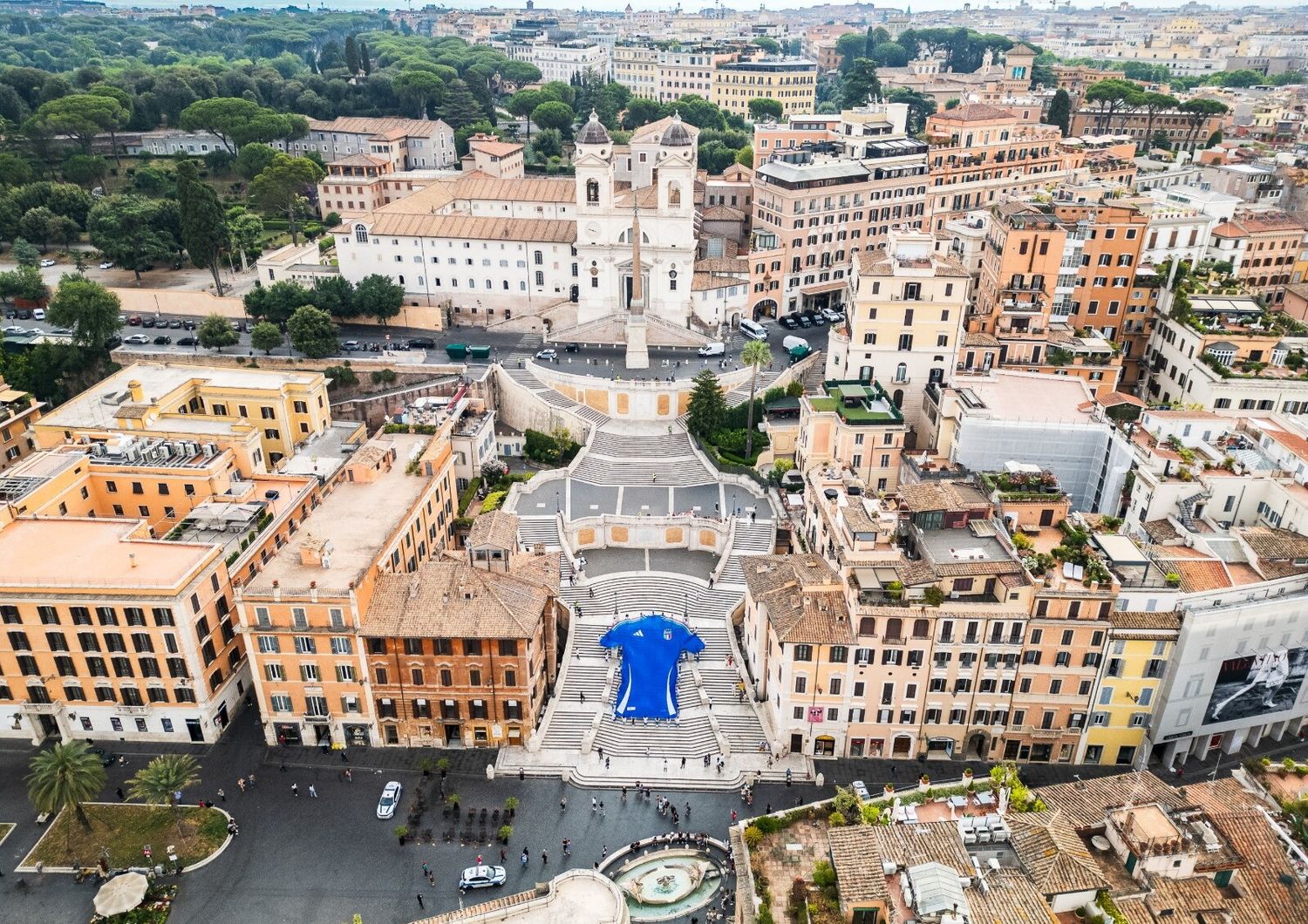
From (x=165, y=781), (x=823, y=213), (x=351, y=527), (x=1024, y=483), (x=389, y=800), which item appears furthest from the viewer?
(x=823, y=213)

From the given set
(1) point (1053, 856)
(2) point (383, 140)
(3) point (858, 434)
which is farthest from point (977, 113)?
(1) point (1053, 856)

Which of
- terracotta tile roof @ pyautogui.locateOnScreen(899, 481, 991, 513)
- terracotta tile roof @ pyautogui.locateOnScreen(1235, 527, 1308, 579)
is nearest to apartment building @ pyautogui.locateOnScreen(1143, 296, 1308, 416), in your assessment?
terracotta tile roof @ pyautogui.locateOnScreen(1235, 527, 1308, 579)

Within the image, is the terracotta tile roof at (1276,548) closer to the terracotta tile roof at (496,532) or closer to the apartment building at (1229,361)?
the apartment building at (1229,361)

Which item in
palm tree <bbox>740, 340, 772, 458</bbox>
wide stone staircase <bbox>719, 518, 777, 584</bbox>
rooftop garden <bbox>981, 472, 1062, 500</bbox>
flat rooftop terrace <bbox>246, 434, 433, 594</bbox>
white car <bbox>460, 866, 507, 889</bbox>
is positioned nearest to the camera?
white car <bbox>460, 866, 507, 889</bbox>

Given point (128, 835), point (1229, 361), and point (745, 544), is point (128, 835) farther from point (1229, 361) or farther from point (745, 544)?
point (1229, 361)

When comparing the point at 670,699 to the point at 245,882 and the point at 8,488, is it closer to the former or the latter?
the point at 245,882

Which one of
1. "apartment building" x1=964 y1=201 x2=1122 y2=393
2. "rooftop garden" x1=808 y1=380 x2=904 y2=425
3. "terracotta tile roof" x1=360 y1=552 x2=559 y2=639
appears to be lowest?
"terracotta tile roof" x1=360 y1=552 x2=559 y2=639

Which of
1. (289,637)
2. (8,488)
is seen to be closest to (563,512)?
(289,637)

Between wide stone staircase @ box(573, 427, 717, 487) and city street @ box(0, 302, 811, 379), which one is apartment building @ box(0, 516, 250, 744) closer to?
wide stone staircase @ box(573, 427, 717, 487)
